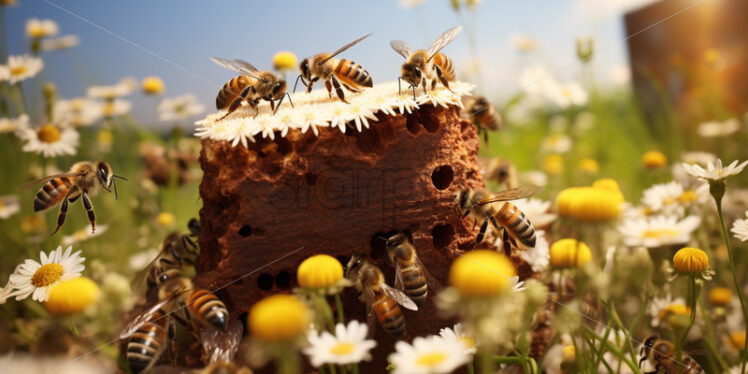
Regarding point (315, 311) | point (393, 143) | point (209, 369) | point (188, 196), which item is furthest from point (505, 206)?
point (188, 196)

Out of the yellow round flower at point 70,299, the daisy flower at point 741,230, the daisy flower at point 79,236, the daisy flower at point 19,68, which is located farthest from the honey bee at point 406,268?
the daisy flower at point 19,68

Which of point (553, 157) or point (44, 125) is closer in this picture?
point (44, 125)

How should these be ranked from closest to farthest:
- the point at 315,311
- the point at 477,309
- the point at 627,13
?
the point at 477,309 → the point at 315,311 → the point at 627,13

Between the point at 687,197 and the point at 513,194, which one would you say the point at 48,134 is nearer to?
the point at 513,194

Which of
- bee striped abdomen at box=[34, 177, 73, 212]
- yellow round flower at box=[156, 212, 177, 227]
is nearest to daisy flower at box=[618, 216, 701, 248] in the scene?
bee striped abdomen at box=[34, 177, 73, 212]

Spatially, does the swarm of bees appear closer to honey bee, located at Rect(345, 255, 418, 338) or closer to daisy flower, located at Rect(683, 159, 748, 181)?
honey bee, located at Rect(345, 255, 418, 338)

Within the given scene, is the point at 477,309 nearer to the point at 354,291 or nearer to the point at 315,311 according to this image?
the point at 315,311
